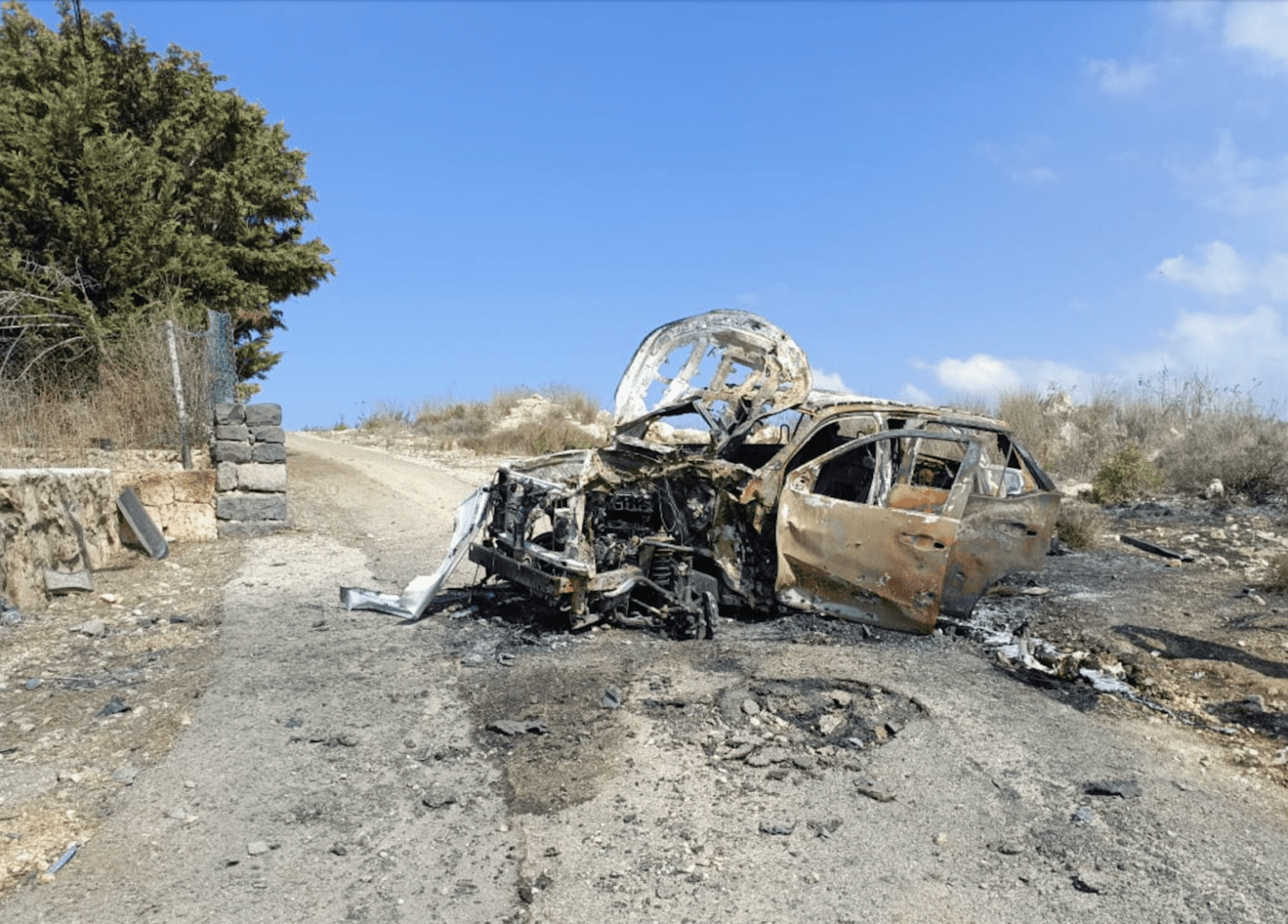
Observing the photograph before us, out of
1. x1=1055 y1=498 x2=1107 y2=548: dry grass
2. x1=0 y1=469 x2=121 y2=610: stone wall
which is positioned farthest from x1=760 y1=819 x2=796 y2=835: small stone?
x1=1055 y1=498 x2=1107 y2=548: dry grass

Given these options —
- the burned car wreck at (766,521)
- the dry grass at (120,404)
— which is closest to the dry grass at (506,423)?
the dry grass at (120,404)

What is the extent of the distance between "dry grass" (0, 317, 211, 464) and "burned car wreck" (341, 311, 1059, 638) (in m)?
7.71

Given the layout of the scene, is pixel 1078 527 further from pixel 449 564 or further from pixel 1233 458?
pixel 449 564

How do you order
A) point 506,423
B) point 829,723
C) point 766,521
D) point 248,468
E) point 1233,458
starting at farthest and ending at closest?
point 506,423
point 1233,458
point 248,468
point 766,521
point 829,723

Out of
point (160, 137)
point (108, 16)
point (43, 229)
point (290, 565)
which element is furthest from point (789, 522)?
point (108, 16)

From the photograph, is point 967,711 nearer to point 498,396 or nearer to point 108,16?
point 108,16

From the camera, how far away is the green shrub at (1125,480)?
15820mm

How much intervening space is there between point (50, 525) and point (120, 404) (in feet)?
19.9

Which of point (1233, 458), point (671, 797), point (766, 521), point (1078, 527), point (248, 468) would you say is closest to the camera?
point (671, 797)

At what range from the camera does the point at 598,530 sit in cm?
693

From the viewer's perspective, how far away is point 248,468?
1201cm

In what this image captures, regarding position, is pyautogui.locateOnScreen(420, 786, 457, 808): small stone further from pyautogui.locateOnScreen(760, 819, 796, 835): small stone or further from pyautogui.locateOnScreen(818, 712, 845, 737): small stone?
pyautogui.locateOnScreen(818, 712, 845, 737): small stone

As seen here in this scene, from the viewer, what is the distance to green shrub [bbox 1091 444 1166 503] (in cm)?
1582

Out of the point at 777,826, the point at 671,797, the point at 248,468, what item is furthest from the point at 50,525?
the point at 777,826
